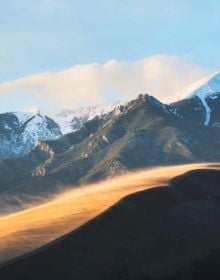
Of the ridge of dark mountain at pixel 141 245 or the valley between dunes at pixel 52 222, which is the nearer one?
the ridge of dark mountain at pixel 141 245

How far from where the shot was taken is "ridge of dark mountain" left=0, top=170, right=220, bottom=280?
119m

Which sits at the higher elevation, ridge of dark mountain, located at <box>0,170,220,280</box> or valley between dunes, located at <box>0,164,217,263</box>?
valley between dunes, located at <box>0,164,217,263</box>

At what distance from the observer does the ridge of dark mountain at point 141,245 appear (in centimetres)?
11888

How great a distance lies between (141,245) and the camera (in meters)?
133

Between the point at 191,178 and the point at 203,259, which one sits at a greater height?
the point at 191,178

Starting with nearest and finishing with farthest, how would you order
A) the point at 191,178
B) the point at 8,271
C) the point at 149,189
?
1. the point at 8,271
2. the point at 149,189
3. the point at 191,178

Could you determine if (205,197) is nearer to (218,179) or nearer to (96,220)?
(218,179)

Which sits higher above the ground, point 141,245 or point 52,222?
point 52,222

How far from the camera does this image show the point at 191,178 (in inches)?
7293

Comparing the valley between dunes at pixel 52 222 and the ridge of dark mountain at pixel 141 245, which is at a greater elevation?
the valley between dunes at pixel 52 222

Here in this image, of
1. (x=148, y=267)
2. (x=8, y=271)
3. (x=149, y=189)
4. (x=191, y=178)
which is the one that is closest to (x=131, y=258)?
(x=148, y=267)

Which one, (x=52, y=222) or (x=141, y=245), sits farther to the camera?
(x=52, y=222)

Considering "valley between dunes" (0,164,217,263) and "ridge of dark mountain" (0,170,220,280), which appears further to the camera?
"valley between dunes" (0,164,217,263)

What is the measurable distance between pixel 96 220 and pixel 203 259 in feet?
80.1
